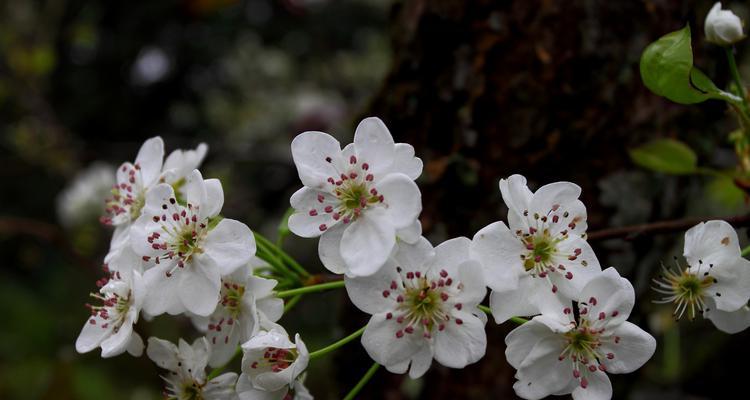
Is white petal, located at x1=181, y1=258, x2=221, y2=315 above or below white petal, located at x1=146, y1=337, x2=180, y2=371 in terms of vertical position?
above

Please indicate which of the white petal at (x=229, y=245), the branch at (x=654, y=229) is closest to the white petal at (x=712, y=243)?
the branch at (x=654, y=229)

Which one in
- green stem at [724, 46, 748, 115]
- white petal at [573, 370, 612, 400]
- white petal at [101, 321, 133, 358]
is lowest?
white petal at [101, 321, 133, 358]

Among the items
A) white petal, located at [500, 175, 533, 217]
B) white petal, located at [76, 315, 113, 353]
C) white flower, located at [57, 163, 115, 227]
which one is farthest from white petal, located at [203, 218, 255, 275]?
white flower, located at [57, 163, 115, 227]

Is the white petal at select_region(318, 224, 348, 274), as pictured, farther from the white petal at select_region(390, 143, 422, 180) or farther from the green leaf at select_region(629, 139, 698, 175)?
the green leaf at select_region(629, 139, 698, 175)

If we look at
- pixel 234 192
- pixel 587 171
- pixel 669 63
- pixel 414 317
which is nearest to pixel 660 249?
pixel 587 171

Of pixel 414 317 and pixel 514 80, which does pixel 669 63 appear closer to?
pixel 514 80

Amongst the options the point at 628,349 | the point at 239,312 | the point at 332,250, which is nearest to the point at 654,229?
the point at 628,349

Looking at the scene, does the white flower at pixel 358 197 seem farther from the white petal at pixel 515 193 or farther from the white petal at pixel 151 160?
the white petal at pixel 151 160

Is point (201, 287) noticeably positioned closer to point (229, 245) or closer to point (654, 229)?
point (229, 245)
